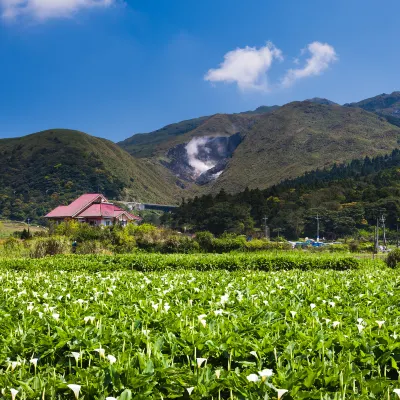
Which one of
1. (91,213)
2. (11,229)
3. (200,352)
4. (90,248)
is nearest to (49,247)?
(90,248)

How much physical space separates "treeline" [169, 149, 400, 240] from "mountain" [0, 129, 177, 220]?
34306 mm

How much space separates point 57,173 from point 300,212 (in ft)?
206

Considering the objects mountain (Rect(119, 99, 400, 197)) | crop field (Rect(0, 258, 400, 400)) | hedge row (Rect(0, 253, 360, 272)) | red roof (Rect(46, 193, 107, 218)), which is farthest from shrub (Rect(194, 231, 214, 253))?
mountain (Rect(119, 99, 400, 197))

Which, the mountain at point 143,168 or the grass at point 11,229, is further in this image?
the mountain at point 143,168

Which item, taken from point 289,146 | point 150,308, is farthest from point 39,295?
point 289,146

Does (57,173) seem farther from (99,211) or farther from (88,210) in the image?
(99,211)

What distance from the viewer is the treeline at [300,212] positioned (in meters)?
61.9

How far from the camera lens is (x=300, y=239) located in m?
63.8

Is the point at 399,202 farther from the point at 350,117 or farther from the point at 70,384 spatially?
the point at 350,117

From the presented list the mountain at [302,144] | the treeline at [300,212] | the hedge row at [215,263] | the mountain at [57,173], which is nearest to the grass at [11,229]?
the mountain at [57,173]

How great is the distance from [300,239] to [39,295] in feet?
200

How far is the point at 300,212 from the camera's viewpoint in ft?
212

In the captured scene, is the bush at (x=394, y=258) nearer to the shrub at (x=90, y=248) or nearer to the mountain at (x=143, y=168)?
the shrub at (x=90, y=248)

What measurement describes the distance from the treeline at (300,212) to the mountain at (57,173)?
34.3m
